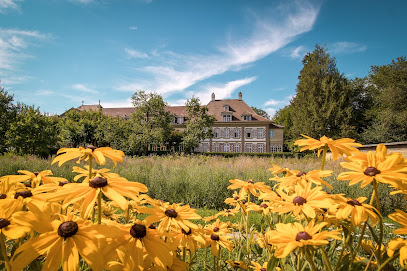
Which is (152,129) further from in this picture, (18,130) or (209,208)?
(209,208)

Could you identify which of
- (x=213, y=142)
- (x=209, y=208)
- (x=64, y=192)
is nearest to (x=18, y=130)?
(x=209, y=208)

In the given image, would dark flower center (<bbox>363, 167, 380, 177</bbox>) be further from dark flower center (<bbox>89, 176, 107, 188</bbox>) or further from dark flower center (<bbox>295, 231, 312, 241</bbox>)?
dark flower center (<bbox>89, 176, 107, 188</bbox>)

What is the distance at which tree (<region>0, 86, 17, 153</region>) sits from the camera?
590 inches

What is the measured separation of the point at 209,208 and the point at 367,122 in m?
28.2

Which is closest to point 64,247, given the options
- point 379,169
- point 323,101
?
point 379,169

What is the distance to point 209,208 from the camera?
571 cm

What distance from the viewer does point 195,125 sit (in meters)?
24.6

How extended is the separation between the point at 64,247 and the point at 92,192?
0.15 metres

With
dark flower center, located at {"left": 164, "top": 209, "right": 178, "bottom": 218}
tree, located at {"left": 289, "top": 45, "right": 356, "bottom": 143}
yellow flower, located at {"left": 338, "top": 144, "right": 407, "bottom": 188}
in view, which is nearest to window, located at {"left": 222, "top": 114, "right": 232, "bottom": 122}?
tree, located at {"left": 289, "top": 45, "right": 356, "bottom": 143}

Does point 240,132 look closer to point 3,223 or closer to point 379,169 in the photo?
point 379,169

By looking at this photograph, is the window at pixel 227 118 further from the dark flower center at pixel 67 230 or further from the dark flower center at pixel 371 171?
the dark flower center at pixel 67 230

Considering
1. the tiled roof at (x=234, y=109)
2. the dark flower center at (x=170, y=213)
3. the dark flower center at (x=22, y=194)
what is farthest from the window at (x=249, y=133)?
the dark flower center at (x=22, y=194)

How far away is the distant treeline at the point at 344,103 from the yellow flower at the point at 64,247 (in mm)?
24553

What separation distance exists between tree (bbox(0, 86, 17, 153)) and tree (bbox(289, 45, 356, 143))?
26097 millimetres
